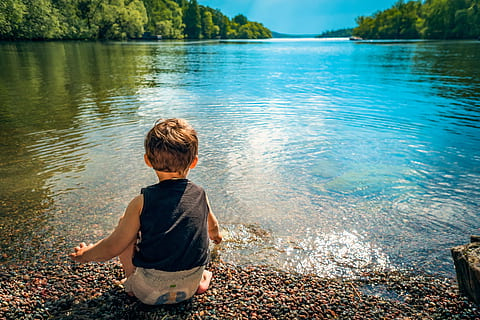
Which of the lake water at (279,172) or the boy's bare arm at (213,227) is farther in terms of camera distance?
the lake water at (279,172)

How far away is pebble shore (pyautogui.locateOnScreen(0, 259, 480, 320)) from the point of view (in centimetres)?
318

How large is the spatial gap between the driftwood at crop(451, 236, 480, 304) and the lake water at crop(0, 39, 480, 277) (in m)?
0.60

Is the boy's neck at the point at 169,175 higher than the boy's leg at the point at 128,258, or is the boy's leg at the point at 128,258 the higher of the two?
the boy's neck at the point at 169,175

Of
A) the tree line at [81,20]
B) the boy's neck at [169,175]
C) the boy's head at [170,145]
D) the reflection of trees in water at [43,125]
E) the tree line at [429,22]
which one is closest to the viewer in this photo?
the boy's head at [170,145]

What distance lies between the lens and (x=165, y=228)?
2.83m

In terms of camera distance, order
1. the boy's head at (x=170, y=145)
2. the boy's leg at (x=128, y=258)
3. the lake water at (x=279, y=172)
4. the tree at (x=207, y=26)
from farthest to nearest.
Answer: the tree at (x=207, y=26)
the lake water at (x=279, y=172)
the boy's leg at (x=128, y=258)
the boy's head at (x=170, y=145)

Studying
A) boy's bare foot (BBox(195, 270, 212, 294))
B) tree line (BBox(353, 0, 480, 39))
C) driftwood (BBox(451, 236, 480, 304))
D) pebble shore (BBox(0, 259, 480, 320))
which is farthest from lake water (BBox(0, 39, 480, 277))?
tree line (BBox(353, 0, 480, 39))

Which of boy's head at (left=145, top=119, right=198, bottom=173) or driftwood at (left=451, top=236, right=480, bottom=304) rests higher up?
boy's head at (left=145, top=119, right=198, bottom=173)

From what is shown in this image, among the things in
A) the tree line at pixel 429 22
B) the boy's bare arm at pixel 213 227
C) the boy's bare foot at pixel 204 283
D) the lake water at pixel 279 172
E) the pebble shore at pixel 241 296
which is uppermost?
the tree line at pixel 429 22

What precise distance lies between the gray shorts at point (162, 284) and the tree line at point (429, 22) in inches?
4710

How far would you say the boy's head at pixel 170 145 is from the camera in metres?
2.79

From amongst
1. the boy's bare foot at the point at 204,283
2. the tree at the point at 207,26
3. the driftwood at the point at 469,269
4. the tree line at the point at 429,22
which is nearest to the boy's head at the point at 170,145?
the boy's bare foot at the point at 204,283

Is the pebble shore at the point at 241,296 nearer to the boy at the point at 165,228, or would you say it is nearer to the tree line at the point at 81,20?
the boy at the point at 165,228

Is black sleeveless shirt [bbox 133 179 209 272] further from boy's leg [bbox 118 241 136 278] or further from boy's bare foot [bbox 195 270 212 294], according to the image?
boy's bare foot [bbox 195 270 212 294]
